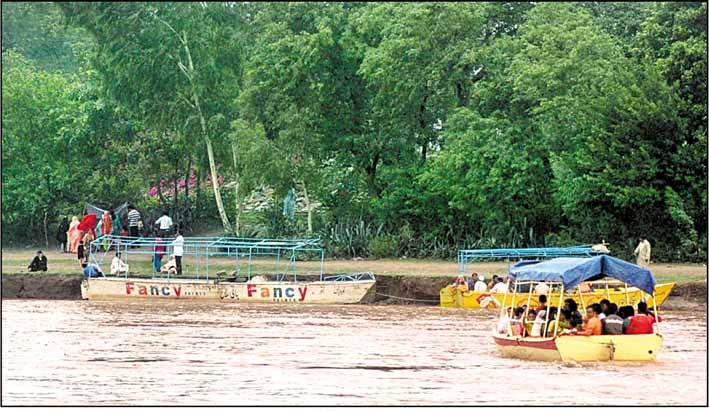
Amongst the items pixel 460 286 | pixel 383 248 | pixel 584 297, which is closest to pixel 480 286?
pixel 460 286

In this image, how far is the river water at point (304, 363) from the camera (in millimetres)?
14594

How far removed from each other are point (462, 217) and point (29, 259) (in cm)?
931

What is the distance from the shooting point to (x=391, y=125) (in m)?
30.7

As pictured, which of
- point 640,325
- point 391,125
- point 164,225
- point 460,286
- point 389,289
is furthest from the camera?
point 391,125

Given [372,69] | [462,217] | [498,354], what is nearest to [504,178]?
[462,217]

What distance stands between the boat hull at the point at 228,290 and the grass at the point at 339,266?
1271 mm

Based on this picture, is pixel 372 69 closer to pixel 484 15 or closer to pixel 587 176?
pixel 484 15

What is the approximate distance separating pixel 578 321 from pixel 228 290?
9.50 metres

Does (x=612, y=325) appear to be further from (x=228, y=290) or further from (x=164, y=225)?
(x=164, y=225)

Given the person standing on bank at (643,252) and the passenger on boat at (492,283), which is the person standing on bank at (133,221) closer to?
the passenger on boat at (492,283)

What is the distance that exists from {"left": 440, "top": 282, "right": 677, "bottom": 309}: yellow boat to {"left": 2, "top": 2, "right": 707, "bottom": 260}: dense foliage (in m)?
4.74

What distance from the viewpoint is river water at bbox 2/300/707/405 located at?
14594 millimetres

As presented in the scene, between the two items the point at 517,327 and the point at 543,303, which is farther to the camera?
the point at 517,327

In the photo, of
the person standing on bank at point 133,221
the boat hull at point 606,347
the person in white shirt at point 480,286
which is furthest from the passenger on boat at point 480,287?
the person standing on bank at point 133,221
